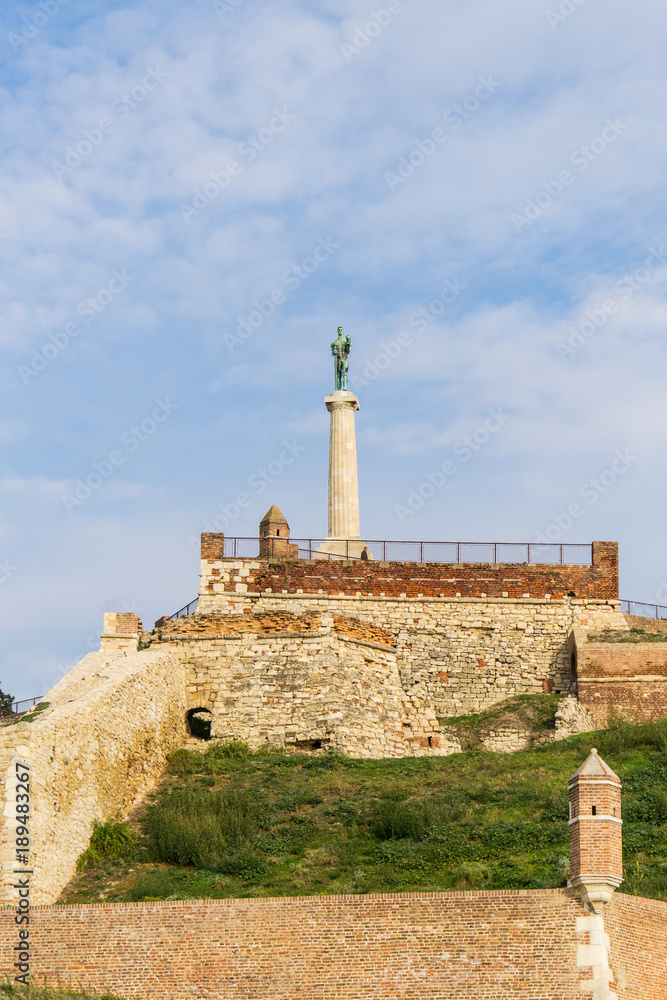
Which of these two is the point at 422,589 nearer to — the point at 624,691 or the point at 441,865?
the point at 624,691

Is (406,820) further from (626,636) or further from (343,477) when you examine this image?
(343,477)

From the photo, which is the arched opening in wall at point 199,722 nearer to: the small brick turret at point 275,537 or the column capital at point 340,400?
the small brick turret at point 275,537

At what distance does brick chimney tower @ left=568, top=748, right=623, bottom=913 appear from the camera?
20.8m

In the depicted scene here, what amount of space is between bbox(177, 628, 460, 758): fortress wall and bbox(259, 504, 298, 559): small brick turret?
3.39 m

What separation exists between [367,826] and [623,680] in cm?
1102

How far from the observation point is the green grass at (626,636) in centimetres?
3822

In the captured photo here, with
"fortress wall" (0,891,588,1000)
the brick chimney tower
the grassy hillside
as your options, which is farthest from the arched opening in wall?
the brick chimney tower

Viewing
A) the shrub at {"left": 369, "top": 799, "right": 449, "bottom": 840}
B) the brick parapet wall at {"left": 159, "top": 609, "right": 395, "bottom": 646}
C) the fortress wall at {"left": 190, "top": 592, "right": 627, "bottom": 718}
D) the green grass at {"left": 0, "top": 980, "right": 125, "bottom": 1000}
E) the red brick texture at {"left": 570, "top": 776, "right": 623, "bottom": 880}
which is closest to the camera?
the green grass at {"left": 0, "top": 980, "right": 125, "bottom": 1000}

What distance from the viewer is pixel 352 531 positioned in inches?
1737

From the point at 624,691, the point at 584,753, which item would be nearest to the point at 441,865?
the point at 584,753

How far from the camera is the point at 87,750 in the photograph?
29.7 meters

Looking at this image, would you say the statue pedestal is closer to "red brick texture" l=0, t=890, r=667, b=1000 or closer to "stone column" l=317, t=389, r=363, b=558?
"stone column" l=317, t=389, r=363, b=558

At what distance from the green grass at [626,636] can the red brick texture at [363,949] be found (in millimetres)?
17175

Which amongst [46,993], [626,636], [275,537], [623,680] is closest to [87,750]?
[46,993]
